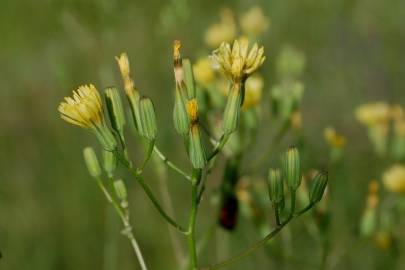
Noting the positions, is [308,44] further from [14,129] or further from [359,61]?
[14,129]

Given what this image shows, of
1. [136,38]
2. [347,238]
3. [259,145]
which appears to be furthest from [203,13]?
[347,238]

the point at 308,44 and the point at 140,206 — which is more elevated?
the point at 308,44

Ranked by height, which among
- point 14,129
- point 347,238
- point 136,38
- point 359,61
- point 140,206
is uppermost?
point 136,38

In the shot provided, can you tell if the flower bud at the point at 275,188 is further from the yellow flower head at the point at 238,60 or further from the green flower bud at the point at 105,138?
the green flower bud at the point at 105,138

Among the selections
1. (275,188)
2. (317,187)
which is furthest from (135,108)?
(317,187)

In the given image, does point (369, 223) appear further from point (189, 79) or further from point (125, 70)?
point (125, 70)

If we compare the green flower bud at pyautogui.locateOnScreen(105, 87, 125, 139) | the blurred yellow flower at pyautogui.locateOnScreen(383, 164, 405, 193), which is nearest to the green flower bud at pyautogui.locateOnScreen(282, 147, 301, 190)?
the green flower bud at pyautogui.locateOnScreen(105, 87, 125, 139)

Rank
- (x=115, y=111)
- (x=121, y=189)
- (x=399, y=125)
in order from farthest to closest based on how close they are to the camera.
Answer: (x=399, y=125)
(x=121, y=189)
(x=115, y=111)

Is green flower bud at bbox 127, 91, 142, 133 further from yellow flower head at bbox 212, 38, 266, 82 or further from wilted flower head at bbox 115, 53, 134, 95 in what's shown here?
yellow flower head at bbox 212, 38, 266, 82
